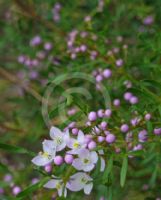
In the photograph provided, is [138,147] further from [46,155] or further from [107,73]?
[107,73]

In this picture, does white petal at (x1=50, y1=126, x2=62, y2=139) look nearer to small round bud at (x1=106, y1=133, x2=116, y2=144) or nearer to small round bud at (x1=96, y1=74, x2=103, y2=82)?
small round bud at (x1=106, y1=133, x2=116, y2=144)

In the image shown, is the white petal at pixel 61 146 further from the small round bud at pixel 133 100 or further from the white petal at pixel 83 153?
the small round bud at pixel 133 100

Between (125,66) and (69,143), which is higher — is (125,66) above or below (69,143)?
above

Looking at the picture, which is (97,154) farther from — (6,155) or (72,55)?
(6,155)

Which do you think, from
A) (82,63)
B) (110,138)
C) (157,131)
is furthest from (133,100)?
(110,138)

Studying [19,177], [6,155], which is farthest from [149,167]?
[6,155]

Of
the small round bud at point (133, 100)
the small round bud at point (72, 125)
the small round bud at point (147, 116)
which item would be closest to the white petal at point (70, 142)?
the small round bud at point (72, 125)

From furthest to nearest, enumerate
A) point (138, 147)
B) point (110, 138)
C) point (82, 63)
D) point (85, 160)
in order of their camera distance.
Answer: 1. point (82, 63)
2. point (138, 147)
3. point (110, 138)
4. point (85, 160)
